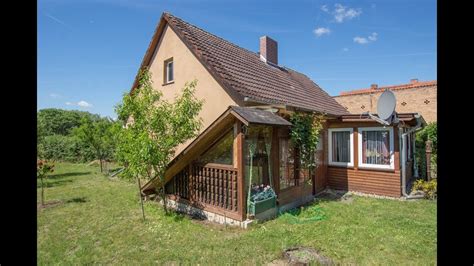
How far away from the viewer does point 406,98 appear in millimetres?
22609

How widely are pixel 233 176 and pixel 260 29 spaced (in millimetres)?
10431

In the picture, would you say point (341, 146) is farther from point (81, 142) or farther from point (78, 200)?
point (81, 142)

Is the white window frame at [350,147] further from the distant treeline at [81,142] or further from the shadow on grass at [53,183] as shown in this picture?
the shadow on grass at [53,183]

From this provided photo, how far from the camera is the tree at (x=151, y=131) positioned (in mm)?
7535

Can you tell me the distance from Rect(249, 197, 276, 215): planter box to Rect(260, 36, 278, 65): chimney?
367 inches

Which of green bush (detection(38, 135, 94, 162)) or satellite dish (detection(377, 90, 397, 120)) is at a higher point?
satellite dish (detection(377, 90, 397, 120))

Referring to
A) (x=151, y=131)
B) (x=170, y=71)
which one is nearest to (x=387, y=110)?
(x=151, y=131)

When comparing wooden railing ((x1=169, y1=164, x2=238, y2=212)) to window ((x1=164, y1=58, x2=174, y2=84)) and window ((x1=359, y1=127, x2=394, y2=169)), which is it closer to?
window ((x1=164, y1=58, x2=174, y2=84))

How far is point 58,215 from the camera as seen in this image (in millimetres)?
8477

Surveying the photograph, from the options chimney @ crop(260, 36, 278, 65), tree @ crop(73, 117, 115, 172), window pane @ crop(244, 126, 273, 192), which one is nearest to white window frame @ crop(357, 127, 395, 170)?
window pane @ crop(244, 126, 273, 192)

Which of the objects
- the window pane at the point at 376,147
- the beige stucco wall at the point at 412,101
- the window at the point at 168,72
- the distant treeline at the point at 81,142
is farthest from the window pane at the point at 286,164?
the beige stucco wall at the point at 412,101

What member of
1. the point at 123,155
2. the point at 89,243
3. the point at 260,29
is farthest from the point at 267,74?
the point at 89,243

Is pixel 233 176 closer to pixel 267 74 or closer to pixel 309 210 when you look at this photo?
pixel 309 210

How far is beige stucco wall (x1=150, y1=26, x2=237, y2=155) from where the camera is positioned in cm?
904
